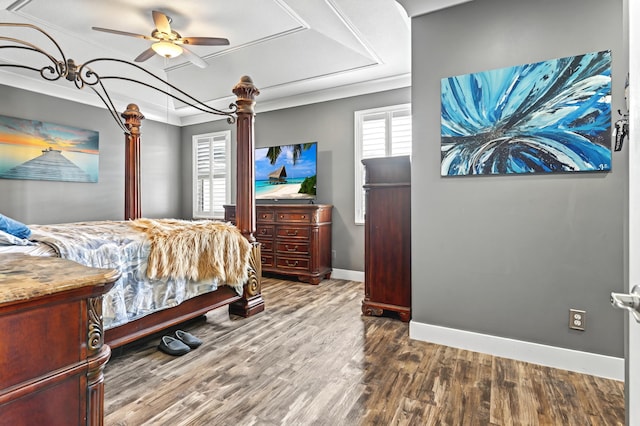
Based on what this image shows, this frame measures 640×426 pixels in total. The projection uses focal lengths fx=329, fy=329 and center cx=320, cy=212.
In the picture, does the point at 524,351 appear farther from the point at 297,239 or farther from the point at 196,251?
the point at 297,239

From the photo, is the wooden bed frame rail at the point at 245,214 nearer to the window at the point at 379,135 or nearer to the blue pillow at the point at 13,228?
the blue pillow at the point at 13,228

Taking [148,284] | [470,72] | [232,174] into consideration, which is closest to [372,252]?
[470,72]

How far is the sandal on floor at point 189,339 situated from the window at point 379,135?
2.66 meters

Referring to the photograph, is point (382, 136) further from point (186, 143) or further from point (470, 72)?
point (186, 143)

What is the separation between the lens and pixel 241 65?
14.0ft

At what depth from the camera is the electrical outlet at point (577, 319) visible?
6.79 ft

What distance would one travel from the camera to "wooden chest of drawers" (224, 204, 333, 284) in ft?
14.2

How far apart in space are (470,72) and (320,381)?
2332mm

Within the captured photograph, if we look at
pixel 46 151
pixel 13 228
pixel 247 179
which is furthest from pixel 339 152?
pixel 46 151

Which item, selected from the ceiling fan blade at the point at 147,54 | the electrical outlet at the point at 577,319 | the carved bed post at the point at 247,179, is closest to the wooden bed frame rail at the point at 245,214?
the carved bed post at the point at 247,179

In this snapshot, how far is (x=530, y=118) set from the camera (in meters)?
2.19

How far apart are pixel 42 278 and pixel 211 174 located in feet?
17.5

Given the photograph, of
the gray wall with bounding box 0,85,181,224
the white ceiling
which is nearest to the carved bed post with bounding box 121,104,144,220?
the white ceiling

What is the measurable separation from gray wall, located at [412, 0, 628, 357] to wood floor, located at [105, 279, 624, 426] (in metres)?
0.32
